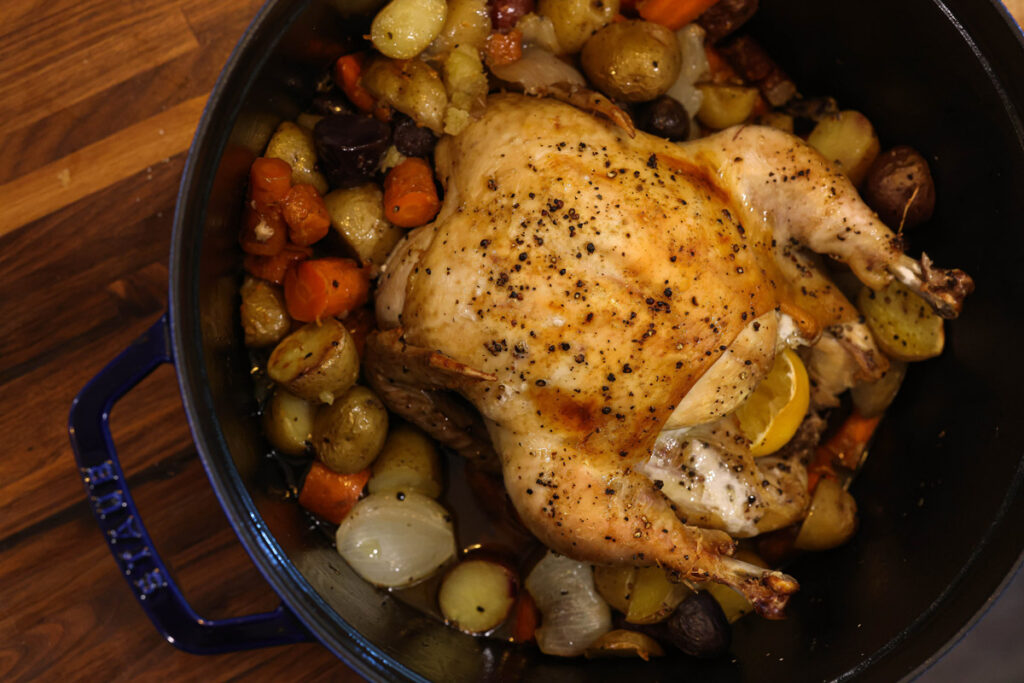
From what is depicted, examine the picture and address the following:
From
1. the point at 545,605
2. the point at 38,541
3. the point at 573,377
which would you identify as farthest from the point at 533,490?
the point at 38,541

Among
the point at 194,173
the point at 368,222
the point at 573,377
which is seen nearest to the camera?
the point at 194,173

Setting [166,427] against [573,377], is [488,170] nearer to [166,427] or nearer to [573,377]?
[573,377]

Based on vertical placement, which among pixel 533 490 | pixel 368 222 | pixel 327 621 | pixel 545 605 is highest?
pixel 368 222

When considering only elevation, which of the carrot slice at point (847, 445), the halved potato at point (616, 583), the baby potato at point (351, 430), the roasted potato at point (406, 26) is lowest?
the halved potato at point (616, 583)

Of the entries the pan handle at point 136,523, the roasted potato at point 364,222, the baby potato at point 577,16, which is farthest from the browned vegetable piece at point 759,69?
the pan handle at point 136,523

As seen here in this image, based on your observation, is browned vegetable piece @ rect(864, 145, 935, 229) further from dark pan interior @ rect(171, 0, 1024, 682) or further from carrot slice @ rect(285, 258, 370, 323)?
carrot slice @ rect(285, 258, 370, 323)

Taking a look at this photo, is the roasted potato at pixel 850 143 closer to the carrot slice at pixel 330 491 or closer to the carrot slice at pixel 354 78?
the carrot slice at pixel 354 78

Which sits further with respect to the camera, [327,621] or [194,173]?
[327,621]
